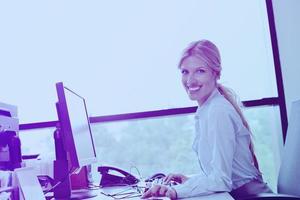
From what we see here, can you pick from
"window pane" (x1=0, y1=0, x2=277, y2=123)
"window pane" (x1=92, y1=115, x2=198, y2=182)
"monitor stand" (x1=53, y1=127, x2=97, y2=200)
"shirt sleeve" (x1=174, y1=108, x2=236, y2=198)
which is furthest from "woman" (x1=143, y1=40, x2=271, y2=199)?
"window pane" (x1=0, y1=0, x2=277, y2=123)

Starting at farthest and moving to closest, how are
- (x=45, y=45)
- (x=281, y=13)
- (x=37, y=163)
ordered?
1. (x=45, y=45)
2. (x=281, y=13)
3. (x=37, y=163)

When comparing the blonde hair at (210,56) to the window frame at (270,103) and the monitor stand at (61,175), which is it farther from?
the window frame at (270,103)

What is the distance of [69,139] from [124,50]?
1.47 m

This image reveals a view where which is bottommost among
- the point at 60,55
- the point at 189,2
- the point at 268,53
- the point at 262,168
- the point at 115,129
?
the point at 262,168

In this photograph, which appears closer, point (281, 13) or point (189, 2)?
point (281, 13)

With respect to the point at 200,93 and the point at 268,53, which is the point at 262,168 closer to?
the point at 268,53

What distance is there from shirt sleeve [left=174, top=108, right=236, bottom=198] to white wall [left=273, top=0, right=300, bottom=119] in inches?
50.1

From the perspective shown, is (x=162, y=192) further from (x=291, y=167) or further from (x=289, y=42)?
(x=289, y=42)

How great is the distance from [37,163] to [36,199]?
1104 mm

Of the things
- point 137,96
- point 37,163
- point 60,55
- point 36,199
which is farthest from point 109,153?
point 36,199

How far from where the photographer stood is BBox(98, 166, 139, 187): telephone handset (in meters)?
2.16

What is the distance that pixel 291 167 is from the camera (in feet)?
4.95

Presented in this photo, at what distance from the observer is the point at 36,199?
117 cm

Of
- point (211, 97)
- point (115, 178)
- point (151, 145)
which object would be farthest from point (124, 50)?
point (211, 97)
